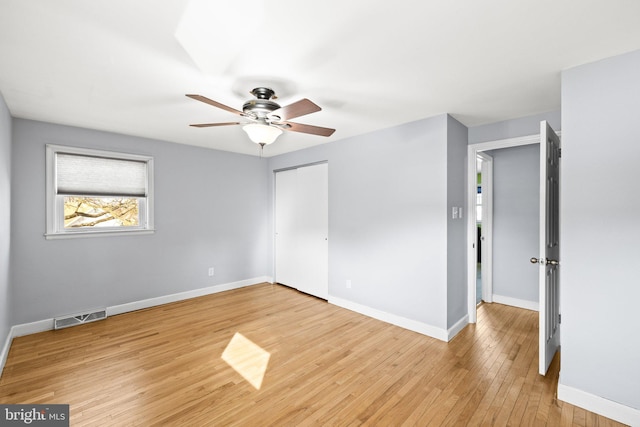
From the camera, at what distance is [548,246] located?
2398 mm

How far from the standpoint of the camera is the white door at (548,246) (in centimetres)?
227

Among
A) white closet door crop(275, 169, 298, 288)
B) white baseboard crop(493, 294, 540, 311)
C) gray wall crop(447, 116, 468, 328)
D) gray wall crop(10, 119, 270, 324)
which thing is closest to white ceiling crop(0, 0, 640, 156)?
gray wall crop(447, 116, 468, 328)

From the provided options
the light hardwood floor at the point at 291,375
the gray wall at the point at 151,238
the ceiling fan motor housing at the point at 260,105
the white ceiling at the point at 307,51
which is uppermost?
the white ceiling at the point at 307,51

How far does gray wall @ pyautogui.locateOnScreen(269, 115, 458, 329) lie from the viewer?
122 inches

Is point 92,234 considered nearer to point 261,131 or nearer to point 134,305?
point 134,305

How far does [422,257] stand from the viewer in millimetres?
3201

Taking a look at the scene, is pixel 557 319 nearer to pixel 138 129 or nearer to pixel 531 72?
pixel 531 72

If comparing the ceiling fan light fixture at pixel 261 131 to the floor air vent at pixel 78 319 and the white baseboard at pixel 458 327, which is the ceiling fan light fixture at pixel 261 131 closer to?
the white baseboard at pixel 458 327

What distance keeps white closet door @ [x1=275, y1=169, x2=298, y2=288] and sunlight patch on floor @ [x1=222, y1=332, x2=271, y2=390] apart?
6.54 ft

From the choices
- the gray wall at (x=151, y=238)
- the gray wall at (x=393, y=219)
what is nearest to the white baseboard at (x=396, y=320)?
the gray wall at (x=393, y=219)

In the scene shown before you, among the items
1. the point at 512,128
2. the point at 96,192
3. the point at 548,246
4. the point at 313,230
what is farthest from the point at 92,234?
the point at 512,128

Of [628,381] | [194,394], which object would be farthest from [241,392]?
[628,381]

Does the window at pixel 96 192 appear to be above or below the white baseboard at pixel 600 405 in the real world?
above

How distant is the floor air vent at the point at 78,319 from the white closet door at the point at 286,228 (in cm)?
262
